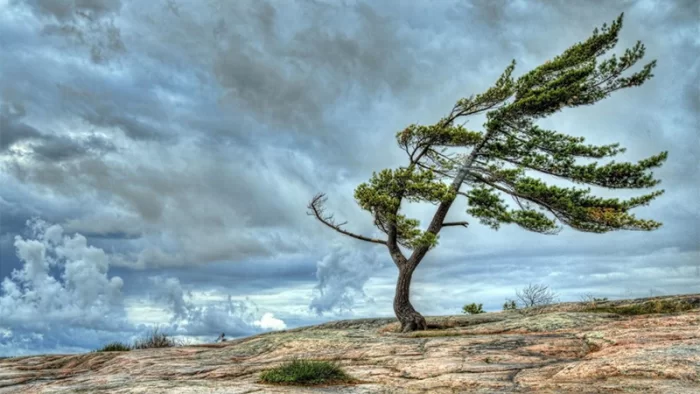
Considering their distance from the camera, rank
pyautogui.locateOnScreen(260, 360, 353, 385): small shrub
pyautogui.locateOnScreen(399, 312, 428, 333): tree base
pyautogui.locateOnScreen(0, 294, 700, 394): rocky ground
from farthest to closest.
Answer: pyautogui.locateOnScreen(399, 312, 428, 333): tree base
pyautogui.locateOnScreen(260, 360, 353, 385): small shrub
pyautogui.locateOnScreen(0, 294, 700, 394): rocky ground

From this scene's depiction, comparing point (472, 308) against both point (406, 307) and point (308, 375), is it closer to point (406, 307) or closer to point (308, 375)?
point (406, 307)

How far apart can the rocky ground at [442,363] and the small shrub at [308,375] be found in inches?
16.9

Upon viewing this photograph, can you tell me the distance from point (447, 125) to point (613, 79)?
7627 millimetres

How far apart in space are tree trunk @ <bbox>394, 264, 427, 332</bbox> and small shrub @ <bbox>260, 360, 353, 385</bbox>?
39.9 feet

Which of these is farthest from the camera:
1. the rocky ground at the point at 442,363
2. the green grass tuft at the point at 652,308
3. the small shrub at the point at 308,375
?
the green grass tuft at the point at 652,308

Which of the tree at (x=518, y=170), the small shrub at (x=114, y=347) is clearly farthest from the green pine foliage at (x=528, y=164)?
the small shrub at (x=114, y=347)

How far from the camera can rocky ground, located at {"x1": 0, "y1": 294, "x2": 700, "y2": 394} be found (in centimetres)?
1056

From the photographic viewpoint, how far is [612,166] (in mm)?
24812

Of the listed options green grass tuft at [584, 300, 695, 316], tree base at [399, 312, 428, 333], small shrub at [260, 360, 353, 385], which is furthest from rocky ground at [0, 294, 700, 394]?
tree base at [399, 312, 428, 333]

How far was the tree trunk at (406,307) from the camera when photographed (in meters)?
24.2

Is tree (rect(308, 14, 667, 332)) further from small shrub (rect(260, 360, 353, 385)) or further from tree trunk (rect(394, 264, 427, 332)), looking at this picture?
small shrub (rect(260, 360, 353, 385))

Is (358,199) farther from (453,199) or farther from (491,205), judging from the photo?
(491,205)

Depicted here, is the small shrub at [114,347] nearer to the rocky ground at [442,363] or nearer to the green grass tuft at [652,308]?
the rocky ground at [442,363]

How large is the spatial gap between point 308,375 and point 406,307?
12811 millimetres
